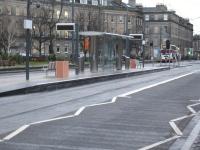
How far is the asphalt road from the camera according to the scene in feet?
36.2

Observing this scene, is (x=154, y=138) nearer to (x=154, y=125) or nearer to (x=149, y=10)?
(x=154, y=125)

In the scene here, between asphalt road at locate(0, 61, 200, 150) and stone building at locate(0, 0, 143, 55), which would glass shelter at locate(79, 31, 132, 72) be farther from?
stone building at locate(0, 0, 143, 55)

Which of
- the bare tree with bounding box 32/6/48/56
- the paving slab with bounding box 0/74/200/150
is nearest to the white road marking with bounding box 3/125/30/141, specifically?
the paving slab with bounding box 0/74/200/150

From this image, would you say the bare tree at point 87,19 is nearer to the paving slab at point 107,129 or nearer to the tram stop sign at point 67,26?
the tram stop sign at point 67,26

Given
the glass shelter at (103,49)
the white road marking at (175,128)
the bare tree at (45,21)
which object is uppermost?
the bare tree at (45,21)

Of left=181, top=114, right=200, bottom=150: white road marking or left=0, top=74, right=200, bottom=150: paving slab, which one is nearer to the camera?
left=0, top=74, right=200, bottom=150: paving slab

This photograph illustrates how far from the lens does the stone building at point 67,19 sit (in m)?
96.3

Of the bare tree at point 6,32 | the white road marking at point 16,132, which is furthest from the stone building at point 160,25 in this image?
the white road marking at point 16,132

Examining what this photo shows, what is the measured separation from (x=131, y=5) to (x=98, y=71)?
121 metres

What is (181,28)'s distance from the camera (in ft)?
604

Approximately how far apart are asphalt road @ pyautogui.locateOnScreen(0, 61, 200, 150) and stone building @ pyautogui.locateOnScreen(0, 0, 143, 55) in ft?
182

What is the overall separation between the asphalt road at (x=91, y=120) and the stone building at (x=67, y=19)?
182ft

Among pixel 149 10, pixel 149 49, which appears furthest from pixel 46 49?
pixel 149 10

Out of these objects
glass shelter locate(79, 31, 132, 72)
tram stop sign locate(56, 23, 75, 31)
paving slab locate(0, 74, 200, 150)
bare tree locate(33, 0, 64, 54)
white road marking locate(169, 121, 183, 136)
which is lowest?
white road marking locate(169, 121, 183, 136)
